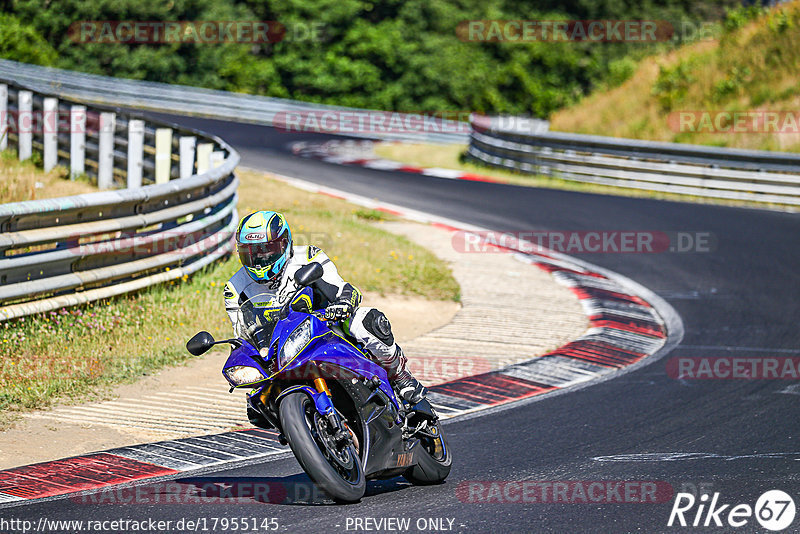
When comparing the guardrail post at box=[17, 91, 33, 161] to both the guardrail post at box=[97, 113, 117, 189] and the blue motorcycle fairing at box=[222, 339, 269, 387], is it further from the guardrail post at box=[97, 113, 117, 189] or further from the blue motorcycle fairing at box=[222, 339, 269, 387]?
the blue motorcycle fairing at box=[222, 339, 269, 387]

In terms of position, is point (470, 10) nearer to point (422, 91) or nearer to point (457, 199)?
point (422, 91)

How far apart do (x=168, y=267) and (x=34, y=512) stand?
5616 millimetres

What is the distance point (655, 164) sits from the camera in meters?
21.8

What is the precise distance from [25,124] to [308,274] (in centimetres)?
1330

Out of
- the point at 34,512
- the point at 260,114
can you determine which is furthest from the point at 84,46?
the point at 34,512

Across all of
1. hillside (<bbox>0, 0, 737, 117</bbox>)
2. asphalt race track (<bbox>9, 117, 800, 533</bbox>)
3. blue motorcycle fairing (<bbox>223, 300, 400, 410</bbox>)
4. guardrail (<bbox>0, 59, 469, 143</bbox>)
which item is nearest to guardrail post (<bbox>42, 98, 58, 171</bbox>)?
asphalt race track (<bbox>9, 117, 800, 533</bbox>)

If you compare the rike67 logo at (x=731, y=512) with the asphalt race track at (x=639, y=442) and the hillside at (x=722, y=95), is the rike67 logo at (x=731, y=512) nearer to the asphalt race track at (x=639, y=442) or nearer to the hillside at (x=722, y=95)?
the asphalt race track at (x=639, y=442)

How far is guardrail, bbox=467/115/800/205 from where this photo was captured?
20.5 meters

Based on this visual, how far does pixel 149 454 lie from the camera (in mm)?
6754

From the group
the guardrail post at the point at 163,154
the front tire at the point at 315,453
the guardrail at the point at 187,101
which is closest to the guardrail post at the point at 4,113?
the guardrail post at the point at 163,154

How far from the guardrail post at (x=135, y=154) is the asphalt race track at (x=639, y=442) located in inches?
276

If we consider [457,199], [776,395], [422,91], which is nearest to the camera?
[776,395]

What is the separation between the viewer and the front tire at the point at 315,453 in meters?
5.00

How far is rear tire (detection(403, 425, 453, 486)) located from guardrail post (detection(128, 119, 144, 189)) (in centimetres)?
1018
